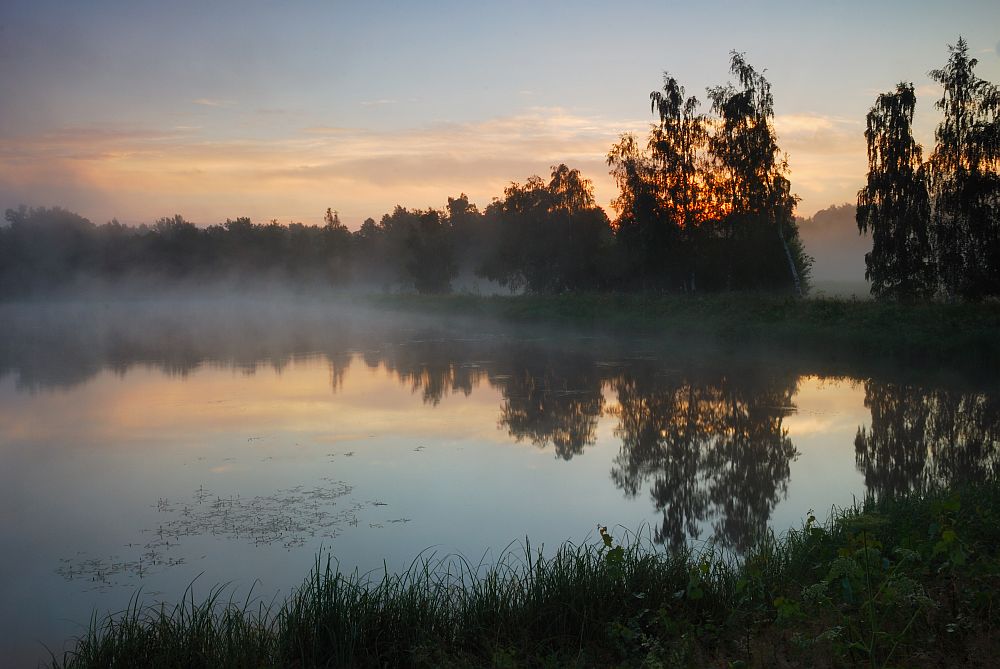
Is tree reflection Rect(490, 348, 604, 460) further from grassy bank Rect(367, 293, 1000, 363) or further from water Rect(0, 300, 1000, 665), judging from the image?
grassy bank Rect(367, 293, 1000, 363)

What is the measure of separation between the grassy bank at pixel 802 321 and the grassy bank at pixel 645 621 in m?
19.1

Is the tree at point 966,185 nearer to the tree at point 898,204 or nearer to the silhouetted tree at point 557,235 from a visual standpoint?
the tree at point 898,204

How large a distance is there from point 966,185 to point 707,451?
21.5 m

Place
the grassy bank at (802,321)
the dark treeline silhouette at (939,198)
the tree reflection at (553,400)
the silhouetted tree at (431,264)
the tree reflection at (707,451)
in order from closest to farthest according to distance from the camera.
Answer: the tree reflection at (707,451) → the tree reflection at (553,400) → the grassy bank at (802,321) → the dark treeline silhouette at (939,198) → the silhouetted tree at (431,264)

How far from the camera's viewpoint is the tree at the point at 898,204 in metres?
29.4

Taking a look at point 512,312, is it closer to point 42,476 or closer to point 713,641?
point 42,476

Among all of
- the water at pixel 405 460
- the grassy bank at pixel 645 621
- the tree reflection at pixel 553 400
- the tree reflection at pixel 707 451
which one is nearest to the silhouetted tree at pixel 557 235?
the tree reflection at pixel 553 400

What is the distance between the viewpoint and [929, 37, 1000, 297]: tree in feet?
89.8

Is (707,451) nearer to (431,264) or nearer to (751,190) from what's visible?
(751,190)

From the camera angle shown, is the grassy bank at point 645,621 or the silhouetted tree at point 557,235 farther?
the silhouetted tree at point 557,235

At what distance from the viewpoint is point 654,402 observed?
696 inches

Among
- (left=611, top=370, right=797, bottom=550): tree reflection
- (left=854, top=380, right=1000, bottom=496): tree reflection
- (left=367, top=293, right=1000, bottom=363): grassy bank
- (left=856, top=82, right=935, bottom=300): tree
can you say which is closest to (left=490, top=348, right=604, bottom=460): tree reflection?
(left=611, top=370, right=797, bottom=550): tree reflection

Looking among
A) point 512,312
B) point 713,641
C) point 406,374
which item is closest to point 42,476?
point 713,641

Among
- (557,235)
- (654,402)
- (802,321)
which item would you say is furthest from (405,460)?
(557,235)
